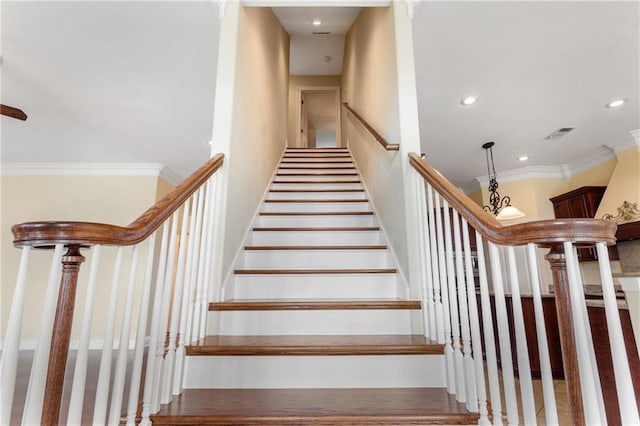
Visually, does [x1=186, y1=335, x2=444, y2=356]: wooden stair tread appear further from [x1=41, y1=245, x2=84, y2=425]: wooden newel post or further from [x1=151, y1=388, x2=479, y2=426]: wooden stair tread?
[x1=41, y1=245, x2=84, y2=425]: wooden newel post

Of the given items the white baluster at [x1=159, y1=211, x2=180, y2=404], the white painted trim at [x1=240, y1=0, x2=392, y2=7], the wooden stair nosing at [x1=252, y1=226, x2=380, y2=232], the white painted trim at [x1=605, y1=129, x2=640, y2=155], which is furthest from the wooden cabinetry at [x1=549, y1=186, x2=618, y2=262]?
the white baluster at [x1=159, y1=211, x2=180, y2=404]

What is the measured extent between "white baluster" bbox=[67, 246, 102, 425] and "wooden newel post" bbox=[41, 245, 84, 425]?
0.19 feet

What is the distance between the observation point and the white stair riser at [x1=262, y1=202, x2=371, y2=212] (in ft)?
10.7

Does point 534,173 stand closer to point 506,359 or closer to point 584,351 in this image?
point 506,359

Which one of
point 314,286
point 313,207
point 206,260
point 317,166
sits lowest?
point 314,286

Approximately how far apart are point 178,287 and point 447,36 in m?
2.72

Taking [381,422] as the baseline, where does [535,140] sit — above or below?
above

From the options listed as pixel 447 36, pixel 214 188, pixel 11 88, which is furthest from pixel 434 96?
pixel 11 88

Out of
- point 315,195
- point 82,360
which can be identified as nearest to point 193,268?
point 82,360

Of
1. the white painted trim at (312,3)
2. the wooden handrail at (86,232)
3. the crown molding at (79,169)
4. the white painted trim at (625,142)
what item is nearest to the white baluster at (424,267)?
the wooden handrail at (86,232)

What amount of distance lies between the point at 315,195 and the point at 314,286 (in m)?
1.65

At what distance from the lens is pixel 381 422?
3.84 ft

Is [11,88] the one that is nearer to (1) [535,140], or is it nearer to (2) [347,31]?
(2) [347,31]

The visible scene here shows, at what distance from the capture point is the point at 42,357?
31.4 inches
